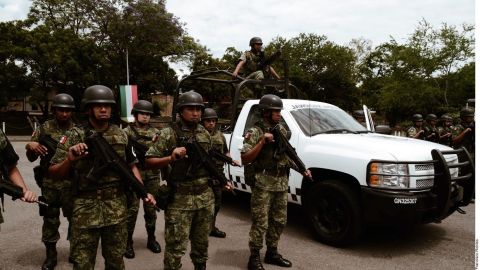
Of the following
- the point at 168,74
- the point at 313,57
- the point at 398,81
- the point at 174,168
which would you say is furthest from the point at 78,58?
the point at 174,168

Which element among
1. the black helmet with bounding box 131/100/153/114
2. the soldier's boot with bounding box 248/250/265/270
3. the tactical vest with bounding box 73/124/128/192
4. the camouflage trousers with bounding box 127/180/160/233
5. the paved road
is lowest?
the paved road

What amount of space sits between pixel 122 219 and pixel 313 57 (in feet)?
143

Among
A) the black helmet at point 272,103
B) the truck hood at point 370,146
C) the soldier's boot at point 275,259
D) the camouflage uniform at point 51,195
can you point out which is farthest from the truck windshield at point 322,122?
the camouflage uniform at point 51,195

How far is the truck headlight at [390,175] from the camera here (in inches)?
166

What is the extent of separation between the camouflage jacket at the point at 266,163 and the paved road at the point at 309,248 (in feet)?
3.00

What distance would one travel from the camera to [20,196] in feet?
9.57

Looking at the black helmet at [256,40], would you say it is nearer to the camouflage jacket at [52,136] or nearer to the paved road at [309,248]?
the paved road at [309,248]

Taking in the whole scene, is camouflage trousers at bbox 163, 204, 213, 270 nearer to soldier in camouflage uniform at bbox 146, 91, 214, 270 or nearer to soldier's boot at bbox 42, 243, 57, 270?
soldier in camouflage uniform at bbox 146, 91, 214, 270

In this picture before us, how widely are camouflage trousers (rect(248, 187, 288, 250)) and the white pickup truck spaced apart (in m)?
0.80

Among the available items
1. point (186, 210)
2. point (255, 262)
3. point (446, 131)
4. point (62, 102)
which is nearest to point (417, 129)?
point (446, 131)

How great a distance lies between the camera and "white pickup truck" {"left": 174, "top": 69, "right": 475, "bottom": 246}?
166 inches

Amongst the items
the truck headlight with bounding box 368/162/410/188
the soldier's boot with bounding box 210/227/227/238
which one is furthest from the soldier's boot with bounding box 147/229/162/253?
the truck headlight with bounding box 368/162/410/188

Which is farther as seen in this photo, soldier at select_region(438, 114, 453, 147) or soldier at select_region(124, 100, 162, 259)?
soldier at select_region(438, 114, 453, 147)

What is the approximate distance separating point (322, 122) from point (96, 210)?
10.9ft
